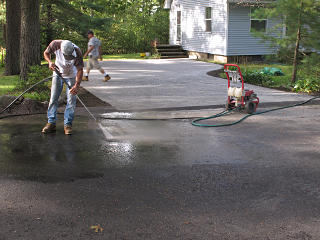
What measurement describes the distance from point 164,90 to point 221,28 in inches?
444

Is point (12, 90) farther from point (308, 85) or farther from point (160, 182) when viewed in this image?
point (308, 85)

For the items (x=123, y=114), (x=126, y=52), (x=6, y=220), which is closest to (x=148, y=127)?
(x=123, y=114)

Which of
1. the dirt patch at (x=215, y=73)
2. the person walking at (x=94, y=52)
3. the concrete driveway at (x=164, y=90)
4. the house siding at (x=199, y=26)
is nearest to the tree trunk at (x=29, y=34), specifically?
the concrete driveway at (x=164, y=90)

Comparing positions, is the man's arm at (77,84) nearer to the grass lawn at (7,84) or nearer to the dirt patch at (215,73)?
the grass lawn at (7,84)

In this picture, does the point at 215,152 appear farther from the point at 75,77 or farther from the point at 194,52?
Result: the point at 194,52

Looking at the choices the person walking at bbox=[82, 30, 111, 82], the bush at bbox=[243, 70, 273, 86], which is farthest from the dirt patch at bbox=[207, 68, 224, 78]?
the person walking at bbox=[82, 30, 111, 82]

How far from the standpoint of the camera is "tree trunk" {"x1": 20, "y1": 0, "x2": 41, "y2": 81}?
44.1ft

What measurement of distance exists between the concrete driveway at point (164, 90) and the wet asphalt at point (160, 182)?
2.75 metres

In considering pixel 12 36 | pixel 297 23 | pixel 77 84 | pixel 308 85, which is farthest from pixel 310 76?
pixel 12 36

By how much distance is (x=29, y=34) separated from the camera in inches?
533

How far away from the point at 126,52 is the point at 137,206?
30.0m

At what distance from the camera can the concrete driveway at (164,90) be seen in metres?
11.7

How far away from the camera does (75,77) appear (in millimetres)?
8297

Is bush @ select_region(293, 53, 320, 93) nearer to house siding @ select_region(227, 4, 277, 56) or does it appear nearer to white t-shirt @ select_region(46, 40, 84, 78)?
white t-shirt @ select_region(46, 40, 84, 78)
